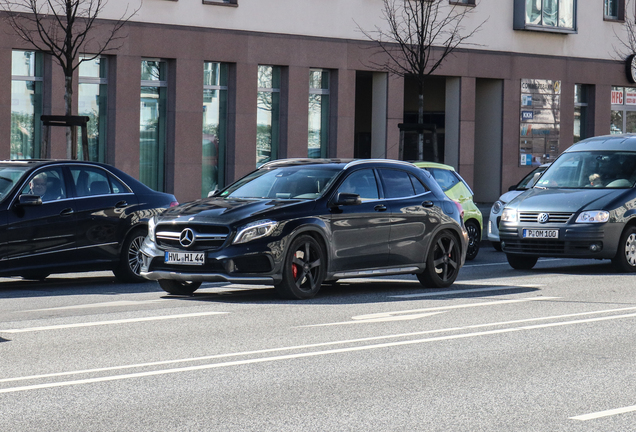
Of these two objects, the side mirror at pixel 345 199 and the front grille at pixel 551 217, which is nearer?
the side mirror at pixel 345 199

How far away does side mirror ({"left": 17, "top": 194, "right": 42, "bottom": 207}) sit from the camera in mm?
13117

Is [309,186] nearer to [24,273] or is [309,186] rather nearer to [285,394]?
[24,273]

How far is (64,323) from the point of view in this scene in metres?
10.3

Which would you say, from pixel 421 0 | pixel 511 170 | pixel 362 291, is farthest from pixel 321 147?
pixel 362 291

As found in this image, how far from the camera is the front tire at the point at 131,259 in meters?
14.3

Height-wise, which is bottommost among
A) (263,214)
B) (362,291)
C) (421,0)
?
(362,291)

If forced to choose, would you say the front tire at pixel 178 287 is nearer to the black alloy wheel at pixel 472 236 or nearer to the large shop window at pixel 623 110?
the black alloy wheel at pixel 472 236

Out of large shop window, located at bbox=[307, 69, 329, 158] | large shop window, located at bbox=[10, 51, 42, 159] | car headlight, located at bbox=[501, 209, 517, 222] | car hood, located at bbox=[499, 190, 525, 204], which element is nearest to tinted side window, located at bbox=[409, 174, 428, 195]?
car headlight, located at bbox=[501, 209, 517, 222]

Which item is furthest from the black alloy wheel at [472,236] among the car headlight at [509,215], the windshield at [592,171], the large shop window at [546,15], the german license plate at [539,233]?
the large shop window at [546,15]

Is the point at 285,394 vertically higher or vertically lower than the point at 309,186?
lower

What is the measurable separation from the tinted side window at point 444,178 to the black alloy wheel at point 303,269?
6.16 m

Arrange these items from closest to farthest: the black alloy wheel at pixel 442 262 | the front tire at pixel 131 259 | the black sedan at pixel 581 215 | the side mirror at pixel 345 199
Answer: the side mirror at pixel 345 199 < the black alloy wheel at pixel 442 262 < the front tire at pixel 131 259 < the black sedan at pixel 581 215

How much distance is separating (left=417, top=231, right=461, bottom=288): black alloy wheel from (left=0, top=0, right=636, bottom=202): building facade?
10416mm

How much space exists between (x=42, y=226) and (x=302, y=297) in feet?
10.9
